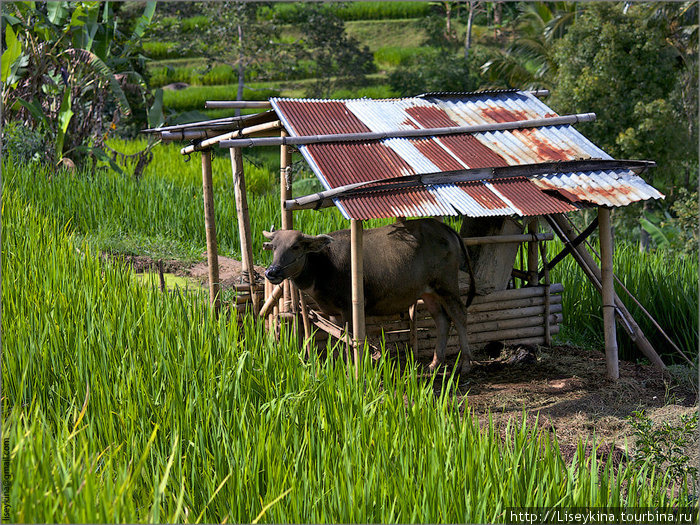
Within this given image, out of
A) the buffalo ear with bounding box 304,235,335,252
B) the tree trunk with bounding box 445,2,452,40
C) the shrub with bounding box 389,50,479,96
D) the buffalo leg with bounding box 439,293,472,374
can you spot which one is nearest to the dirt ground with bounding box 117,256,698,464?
the buffalo leg with bounding box 439,293,472,374

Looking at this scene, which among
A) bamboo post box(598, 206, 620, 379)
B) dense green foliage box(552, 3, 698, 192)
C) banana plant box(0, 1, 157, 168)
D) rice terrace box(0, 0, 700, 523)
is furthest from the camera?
dense green foliage box(552, 3, 698, 192)

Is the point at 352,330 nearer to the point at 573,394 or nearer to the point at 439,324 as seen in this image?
the point at 439,324

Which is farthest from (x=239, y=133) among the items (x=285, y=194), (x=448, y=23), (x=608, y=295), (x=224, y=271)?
(x=448, y=23)

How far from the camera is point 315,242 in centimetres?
519

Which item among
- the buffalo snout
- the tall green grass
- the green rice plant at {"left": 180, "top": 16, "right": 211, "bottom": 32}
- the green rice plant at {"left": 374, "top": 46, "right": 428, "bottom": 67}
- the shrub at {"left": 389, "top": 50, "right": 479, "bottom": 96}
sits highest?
the green rice plant at {"left": 180, "top": 16, "right": 211, "bottom": 32}

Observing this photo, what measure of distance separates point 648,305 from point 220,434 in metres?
4.91

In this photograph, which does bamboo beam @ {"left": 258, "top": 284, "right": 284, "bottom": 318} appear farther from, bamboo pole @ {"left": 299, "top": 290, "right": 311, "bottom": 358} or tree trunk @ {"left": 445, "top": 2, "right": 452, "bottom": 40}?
tree trunk @ {"left": 445, "top": 2, "right": 452, "bottom": 40}

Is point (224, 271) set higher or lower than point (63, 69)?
lower

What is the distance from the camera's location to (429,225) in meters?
5.64

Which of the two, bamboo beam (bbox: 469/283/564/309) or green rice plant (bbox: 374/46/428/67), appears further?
green rice plant (bbox: 374/46/428/67)

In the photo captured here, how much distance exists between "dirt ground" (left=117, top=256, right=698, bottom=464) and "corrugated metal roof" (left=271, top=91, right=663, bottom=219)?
1.26 metres

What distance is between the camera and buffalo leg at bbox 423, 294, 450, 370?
571 centimetres
